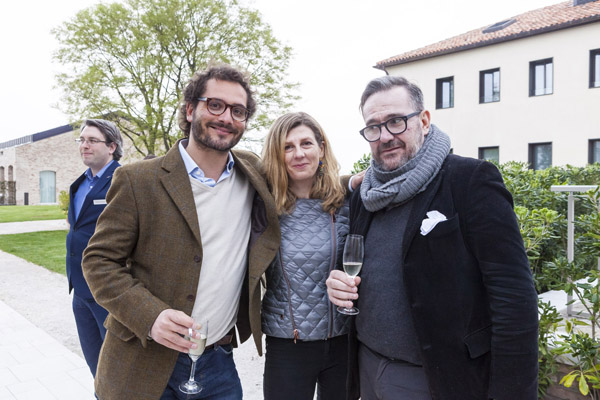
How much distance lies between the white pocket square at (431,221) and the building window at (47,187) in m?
41.0

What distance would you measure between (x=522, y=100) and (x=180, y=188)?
20.9m

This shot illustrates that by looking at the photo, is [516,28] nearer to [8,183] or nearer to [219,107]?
[219,107]

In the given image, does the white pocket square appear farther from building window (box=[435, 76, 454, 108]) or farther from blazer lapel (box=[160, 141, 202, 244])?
building window (box=[435, 76, 454, 108])

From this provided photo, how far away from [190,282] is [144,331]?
1.01 feet

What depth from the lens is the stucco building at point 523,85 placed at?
17.9 metres

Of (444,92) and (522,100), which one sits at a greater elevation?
(444,92)

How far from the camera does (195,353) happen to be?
1.93 meters

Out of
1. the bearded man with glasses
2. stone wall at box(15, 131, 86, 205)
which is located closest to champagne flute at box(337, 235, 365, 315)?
the bearded man with glasses

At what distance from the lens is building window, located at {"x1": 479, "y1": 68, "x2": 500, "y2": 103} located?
20516 mm

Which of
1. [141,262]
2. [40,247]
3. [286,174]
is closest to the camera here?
[141,262]

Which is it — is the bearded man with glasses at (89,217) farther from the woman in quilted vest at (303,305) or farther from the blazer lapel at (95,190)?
the woman in quilted vest at (303,305)

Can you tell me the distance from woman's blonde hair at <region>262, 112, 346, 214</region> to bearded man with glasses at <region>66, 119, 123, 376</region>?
6.09ft

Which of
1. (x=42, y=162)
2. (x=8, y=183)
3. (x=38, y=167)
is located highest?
(x=42, y=162)

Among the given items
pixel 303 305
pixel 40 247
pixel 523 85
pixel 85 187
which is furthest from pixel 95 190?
pixel 523 85
